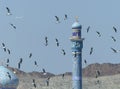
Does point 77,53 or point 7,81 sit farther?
point 7,81

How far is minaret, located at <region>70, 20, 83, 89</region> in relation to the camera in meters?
166

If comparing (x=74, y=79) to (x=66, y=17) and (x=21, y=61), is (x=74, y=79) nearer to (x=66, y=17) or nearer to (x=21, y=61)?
(x=21, y=61)

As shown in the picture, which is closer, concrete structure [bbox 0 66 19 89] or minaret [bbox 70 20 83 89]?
minaret [bbox 70 20 83 89]

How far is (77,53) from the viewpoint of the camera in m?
168

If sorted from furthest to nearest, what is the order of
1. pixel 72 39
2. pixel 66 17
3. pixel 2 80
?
pixel 2 80 → pixel 72 39 → pixel 66 17

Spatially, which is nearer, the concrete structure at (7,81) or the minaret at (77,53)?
the minaret at (77,53)

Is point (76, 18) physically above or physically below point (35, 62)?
above

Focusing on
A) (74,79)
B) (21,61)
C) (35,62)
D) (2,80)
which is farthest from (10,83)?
(35,62)

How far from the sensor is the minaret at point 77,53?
166m

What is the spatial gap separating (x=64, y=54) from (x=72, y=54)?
38313mm

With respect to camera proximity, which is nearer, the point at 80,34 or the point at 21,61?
the point at 21,61

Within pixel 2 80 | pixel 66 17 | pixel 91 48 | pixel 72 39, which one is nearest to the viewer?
pixel 66 17

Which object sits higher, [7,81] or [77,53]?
[77,53]

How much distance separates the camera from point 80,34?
16725 cm
